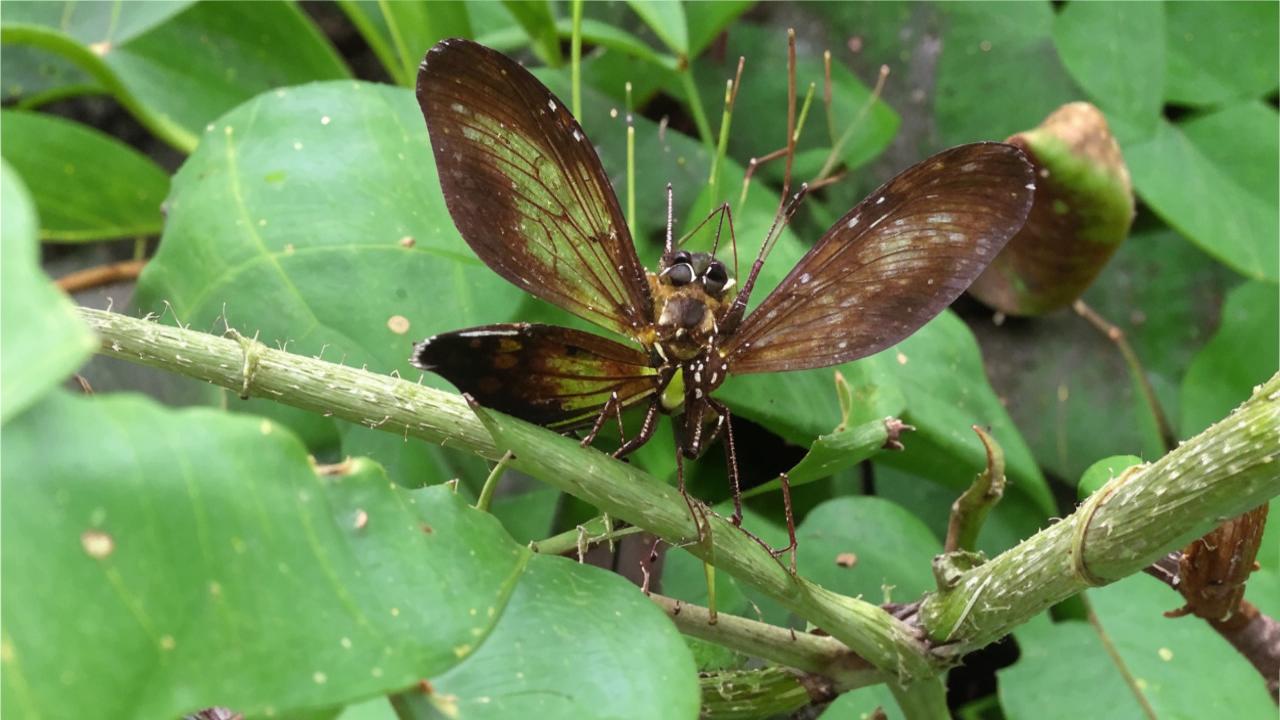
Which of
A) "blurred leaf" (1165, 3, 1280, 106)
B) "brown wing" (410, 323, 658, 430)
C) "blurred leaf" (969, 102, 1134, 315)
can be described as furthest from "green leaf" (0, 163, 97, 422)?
"blurred leaf" (1165, 3, 1280, 106)

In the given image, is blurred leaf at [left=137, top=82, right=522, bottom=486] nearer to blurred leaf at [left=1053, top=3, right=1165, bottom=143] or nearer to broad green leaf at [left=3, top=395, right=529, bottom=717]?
broad green leaf at [left=3, top=395, right=529, bottom=717]

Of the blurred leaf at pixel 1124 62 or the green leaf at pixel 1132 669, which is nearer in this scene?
the green leaf at pixel 1132 669

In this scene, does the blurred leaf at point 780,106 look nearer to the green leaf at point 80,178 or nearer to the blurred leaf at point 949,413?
the blurred leaf at point 949,413

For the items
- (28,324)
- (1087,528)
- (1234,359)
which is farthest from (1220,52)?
(28,324)

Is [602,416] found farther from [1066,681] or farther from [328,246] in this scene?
[1066,681]

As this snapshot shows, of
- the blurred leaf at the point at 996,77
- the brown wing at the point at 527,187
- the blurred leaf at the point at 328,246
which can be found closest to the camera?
the brown wing at the point at 527,187

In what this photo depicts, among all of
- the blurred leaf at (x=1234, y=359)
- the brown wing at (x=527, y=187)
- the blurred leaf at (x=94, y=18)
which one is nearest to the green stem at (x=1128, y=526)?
the brown wing at (x=527, y=187)

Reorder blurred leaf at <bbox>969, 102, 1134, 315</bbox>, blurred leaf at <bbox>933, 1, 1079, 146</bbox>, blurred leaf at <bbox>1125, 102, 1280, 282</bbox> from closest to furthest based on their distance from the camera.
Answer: blurred leaf at <bbox>969, 102, 1134, 315</bbox>, blurred leaf at <bbox>1125, 102, 1280, 282</bbox>, blurred leaf at <bbox>933, 1, 1079, 146</bbox>
